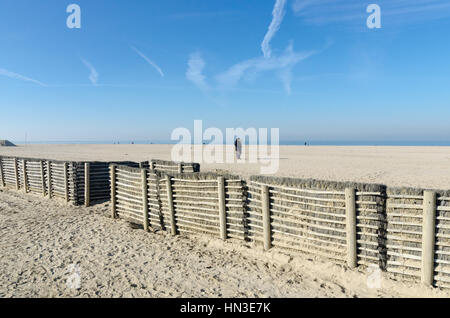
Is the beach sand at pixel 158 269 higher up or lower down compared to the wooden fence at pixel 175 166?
lower down

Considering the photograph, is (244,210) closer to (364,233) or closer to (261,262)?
(261,262)

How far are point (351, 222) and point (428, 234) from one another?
108cm

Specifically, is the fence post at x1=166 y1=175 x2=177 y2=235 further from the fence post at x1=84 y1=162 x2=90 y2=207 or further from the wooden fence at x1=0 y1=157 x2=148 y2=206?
the fence post at x1=84 y1=162 x2=90 y2=207

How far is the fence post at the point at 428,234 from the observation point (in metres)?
4.26

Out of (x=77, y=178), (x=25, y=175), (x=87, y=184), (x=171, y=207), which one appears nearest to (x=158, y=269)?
(x=171, y=207)

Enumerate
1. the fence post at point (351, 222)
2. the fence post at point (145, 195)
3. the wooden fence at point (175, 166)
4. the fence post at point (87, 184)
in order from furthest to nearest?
the fence post at point (87, 184)
the wooden fence at point (175, 166)
the fence post at point (145, 195)
the fence post at point (351, 222)

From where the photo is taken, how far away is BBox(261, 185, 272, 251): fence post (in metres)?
5.80

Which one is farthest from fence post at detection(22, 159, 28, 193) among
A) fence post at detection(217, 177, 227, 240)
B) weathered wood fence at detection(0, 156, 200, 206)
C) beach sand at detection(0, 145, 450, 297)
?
fence post at detection(217, 177, 227, 240)

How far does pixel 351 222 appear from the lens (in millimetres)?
4906

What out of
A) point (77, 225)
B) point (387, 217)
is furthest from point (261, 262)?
point (77, 225)

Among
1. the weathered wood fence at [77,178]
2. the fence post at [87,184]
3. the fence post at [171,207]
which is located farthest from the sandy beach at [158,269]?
the weathered wood fence at [77,178]

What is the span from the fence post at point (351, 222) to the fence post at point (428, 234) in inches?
38.5

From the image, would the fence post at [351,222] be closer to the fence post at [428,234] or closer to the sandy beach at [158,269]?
the sandy beach at [158,269]

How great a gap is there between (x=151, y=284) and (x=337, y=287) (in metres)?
3.17
